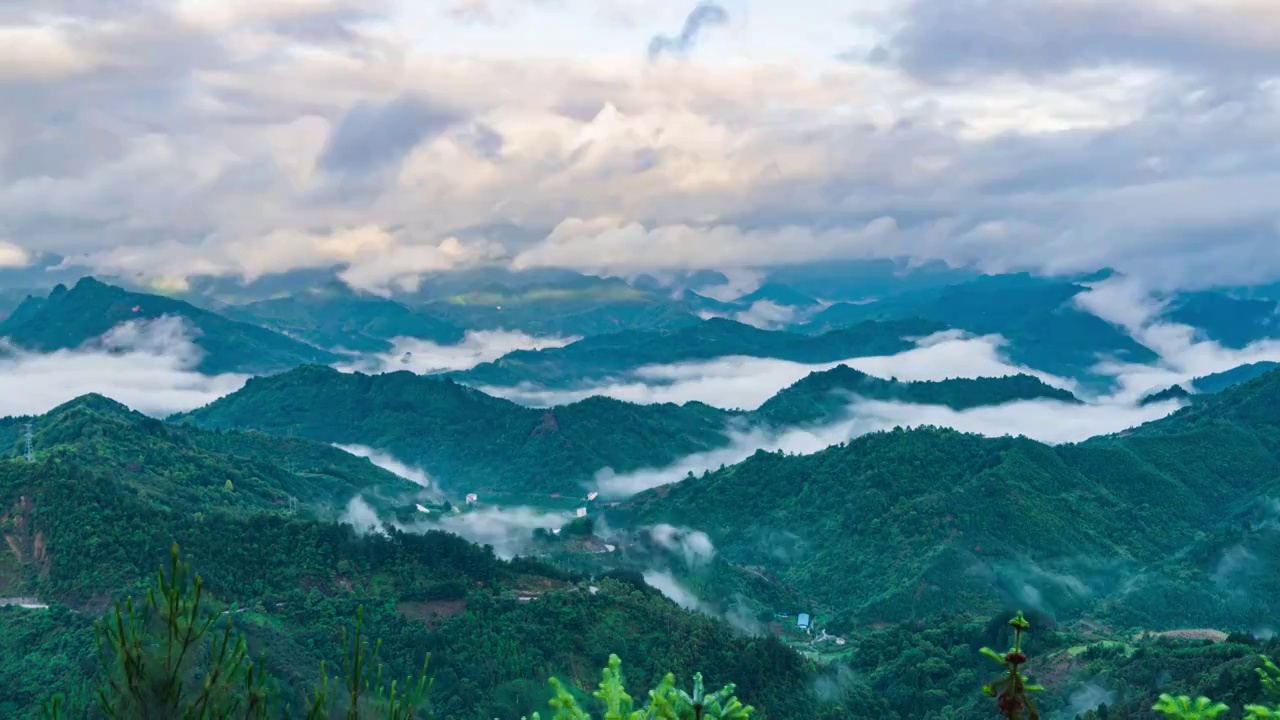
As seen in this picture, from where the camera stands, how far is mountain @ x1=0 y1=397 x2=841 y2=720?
93250mm

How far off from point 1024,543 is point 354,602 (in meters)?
106

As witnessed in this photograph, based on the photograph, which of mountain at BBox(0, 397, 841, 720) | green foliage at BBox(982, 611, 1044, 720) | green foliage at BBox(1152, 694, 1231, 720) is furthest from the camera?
mountain at BBox(0, 397, 841, 720)

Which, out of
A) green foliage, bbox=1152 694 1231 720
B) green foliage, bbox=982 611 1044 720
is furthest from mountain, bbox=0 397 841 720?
green foliage, bbox=982 611 1044 720

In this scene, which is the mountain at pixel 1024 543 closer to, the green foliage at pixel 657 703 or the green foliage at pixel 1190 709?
the green foliage at pixel 1190 709

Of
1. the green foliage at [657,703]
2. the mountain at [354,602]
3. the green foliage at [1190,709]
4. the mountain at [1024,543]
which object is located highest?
the green foliage at [657,703]

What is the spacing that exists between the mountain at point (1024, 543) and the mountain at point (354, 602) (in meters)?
56.0

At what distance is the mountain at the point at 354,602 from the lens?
93250 millimetres

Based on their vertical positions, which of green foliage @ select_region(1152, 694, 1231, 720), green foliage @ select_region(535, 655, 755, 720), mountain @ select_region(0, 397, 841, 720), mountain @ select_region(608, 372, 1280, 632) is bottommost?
mountain @ select_region(608, 372, 1280, 632)

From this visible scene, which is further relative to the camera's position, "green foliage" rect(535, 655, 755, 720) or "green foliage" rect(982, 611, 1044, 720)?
"green foliage" rect(535, 655, 755, 720)

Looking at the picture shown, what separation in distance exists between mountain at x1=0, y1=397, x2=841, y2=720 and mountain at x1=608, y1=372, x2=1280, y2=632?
184ft

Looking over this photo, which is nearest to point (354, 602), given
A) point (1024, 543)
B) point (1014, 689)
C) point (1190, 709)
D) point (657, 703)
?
point (657, 703)

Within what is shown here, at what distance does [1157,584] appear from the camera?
15938 cm

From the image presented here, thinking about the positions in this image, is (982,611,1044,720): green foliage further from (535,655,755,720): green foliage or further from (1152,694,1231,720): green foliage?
(535,655,755,720): green foliage

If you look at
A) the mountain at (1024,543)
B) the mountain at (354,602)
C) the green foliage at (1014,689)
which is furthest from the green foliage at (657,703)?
the mountain at (1024,543)
